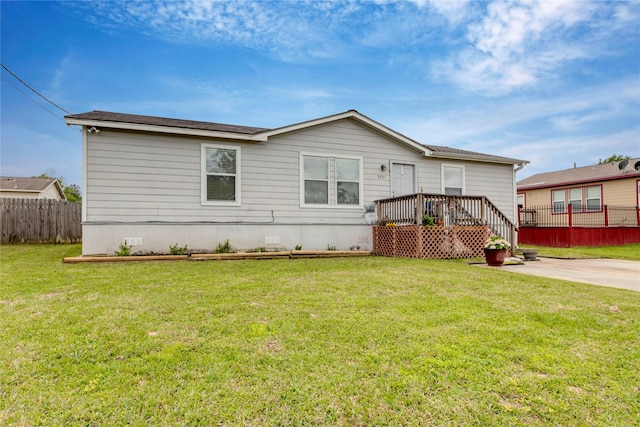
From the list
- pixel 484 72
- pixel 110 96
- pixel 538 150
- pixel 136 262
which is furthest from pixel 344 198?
pixel 538 150

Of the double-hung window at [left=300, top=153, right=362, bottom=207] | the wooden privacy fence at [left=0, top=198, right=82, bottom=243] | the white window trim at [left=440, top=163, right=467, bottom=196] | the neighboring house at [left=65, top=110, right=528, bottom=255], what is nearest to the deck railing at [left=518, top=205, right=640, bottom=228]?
the white window trim at [left=440, top=163, right=467, bottom=196]

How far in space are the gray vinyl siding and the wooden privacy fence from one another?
6552mm

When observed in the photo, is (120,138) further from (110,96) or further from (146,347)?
(110,96)

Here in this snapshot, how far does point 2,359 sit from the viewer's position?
7.38 feet

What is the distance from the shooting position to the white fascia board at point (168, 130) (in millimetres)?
7804

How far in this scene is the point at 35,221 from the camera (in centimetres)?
1233

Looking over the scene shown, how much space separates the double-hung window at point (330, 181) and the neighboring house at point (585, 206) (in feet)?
33.4

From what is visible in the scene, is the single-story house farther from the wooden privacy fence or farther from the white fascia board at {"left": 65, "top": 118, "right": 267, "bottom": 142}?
the wooden privacy fence

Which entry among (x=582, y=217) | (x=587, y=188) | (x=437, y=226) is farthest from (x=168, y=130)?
(x=587, y=188)

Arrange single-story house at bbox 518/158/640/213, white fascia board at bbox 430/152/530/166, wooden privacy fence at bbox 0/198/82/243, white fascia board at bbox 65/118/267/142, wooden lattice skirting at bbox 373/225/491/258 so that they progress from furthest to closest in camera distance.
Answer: single-story house at bbox 518/158/640/213, wooden privacy fence at bbox 0/198/82/243, white fascia board at bbox 430/152/530/166, wooden lattice skirting at bbox 373/225/491/258, white fascia board at bbox 65/118/267/142

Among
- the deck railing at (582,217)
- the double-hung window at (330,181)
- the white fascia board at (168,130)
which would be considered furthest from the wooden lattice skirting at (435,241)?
the deck railing at (582,217)

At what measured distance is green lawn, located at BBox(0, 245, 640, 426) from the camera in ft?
5.68

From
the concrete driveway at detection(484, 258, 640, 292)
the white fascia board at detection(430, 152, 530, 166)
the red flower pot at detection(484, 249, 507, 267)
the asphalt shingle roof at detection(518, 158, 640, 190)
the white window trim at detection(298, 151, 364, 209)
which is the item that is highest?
the asphalt shingle roof at detection(518, 158, 640, 190)

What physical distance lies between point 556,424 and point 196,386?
6.43 ft
